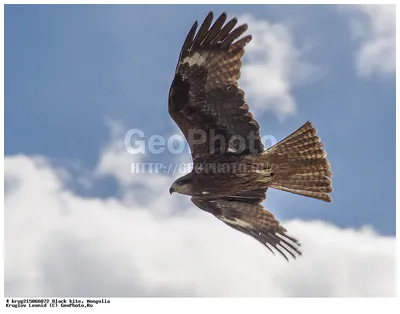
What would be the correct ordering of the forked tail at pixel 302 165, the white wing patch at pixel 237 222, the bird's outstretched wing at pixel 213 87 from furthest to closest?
the white wing patch at pixel 237 222 → the forked tail at pixel 302 165 → the bird's outstretched wing at pixel 213 87

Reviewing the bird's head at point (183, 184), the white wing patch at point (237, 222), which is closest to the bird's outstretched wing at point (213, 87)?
the bird's head at point (183, 184)

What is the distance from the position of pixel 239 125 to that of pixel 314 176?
5.03 feet

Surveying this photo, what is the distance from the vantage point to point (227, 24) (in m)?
10.7

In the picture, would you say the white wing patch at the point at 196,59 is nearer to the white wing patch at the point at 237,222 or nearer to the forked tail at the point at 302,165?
the forked tail at the point at 302,165

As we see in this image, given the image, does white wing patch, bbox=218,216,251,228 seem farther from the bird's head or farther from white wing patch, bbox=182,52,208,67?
white wing patch, bbox=182,52,208,67

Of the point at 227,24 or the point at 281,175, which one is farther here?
the point at 281,175

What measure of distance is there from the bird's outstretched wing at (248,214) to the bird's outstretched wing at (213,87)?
1.34m

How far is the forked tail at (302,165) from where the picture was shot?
36.9ft

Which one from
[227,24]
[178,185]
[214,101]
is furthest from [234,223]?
[227,24]

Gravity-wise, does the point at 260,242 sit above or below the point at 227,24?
below

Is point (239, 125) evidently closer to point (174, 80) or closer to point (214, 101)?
point (214, 101)

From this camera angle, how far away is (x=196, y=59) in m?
10.9

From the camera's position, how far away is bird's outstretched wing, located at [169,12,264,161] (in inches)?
425
